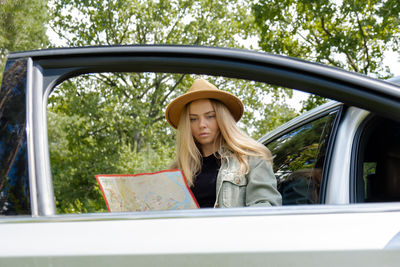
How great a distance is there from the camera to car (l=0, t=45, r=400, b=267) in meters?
1.13

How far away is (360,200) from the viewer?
4.96 ft

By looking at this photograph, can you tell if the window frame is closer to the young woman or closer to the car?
the car

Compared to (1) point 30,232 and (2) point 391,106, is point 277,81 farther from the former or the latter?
(1) point 30,232

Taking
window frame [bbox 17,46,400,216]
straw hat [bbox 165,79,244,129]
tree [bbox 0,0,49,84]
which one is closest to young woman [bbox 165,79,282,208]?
straw hat [bbox 165,79,244,129]

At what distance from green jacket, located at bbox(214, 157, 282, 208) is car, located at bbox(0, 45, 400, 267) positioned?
0.44m

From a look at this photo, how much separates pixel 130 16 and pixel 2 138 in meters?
18.9

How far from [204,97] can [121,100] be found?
16712 mm

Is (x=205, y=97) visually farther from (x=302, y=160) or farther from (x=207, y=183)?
(x=302, y=160)

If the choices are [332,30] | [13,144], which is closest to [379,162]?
[13,144]

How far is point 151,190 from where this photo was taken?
1556 mm

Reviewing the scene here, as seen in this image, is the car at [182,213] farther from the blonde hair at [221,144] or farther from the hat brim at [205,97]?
the hat brim at [205,97]

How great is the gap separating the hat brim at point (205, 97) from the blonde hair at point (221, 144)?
0.04m

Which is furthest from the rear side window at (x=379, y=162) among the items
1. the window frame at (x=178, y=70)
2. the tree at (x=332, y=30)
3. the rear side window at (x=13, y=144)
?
the tree at (x=332, y=30)

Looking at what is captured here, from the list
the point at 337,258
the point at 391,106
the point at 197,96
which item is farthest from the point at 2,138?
the point at 197,96
